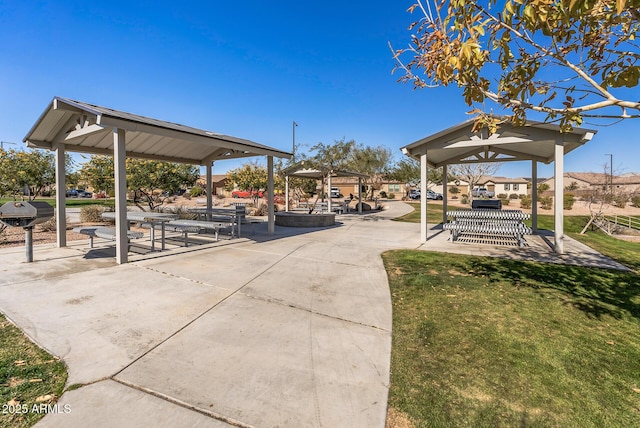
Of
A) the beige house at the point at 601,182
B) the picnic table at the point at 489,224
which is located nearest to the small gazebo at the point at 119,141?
the picnic table at the point at 489,224

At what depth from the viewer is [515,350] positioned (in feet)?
9.96

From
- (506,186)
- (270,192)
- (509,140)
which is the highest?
(506,186)

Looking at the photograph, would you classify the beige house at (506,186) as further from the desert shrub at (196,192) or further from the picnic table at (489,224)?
the picnic table at (489,224)

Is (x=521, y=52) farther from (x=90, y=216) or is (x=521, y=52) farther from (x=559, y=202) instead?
(x=90, y=216)

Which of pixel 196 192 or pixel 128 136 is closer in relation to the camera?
pixel 128 136

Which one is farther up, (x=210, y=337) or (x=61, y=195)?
(x=61, y=195)

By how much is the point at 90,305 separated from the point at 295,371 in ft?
10.1

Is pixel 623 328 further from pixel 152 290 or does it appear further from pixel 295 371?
pixel 152 290

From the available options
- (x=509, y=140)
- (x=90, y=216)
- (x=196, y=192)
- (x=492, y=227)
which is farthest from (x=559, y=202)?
(x=196, y=192)

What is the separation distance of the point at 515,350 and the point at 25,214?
8174 mm

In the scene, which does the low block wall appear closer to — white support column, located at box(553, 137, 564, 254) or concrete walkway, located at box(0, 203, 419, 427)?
concrete walkway, located at box(0, 203, 419, 427)

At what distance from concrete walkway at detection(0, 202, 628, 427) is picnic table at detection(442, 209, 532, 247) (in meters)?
2.07

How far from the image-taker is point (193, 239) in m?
9.26

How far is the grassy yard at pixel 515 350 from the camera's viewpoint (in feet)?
7.20
